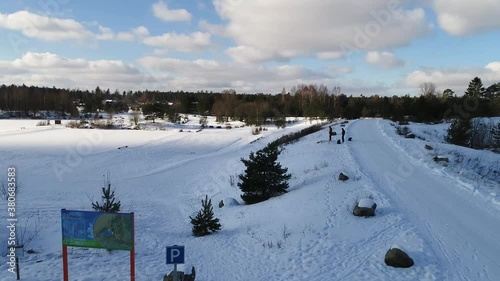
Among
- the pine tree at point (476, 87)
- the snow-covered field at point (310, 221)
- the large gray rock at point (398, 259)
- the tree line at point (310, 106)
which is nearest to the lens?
the large gray rock at point (398, 259)

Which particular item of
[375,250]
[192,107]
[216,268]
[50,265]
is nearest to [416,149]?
[375,250]

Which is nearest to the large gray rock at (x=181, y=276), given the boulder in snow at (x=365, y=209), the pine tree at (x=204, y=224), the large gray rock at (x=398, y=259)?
the large gray rock at (x=398, y=259)

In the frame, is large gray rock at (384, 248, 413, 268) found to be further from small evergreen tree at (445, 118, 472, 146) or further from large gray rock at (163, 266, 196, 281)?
small evergreen tree at (445, 118, 472, 146)

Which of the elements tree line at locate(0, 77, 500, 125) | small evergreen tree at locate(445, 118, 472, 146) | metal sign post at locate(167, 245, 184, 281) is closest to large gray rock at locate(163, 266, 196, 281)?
metal sign post at locate(167, 245, 184, 281)

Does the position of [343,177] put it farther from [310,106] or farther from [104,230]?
[310,106]

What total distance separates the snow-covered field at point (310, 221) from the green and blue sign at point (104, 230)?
1836 mm

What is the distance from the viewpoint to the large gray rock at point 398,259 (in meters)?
8.51

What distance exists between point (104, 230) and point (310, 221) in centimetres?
723

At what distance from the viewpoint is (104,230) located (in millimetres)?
7113

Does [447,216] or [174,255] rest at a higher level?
[174,255]

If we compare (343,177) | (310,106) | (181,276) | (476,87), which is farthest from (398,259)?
(476,87)

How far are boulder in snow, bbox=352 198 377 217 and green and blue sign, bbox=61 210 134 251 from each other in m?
7.93

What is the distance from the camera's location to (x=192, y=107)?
399 feet

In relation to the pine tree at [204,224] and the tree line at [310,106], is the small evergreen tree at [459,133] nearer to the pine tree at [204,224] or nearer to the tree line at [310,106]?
the tree line at [310,106]
